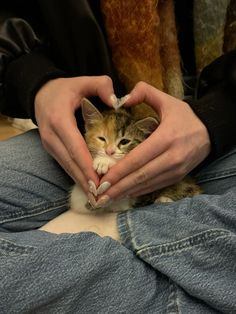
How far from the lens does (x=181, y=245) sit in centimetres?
70

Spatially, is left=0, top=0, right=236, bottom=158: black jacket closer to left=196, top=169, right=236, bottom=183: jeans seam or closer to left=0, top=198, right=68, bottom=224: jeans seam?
left=196, top=169, right=236, bottom=183: jeans seam

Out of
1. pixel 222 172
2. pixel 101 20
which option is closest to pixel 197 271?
pixel 222 172

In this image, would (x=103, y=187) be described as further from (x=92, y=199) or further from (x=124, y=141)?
(x=124, y=141)

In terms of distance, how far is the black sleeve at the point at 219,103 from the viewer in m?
0.89

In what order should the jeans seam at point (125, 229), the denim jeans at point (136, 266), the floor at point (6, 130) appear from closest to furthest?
the denim jeans at point (136, 266) → the jeans seam at point (125, 229) → the floor at point (6, 130)

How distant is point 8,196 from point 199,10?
657mm

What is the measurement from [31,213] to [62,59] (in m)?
0.40

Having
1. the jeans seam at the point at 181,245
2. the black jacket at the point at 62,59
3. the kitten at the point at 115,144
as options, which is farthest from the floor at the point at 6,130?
the jeans seam at the point at 181,245

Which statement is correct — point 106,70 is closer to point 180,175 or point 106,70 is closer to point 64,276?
point 180,175

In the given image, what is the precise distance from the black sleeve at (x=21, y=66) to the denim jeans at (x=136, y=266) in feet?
1.16

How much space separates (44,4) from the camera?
972 millimetres

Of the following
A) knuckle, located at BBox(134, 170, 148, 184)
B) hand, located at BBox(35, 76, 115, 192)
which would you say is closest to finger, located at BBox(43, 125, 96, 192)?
hand, located at BBox(35, 76, 115, 192)

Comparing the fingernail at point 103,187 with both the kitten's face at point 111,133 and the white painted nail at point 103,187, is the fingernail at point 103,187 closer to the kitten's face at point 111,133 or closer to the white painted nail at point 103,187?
the white painted nail at point 103,187

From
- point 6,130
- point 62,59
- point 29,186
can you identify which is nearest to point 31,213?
point 29,186
